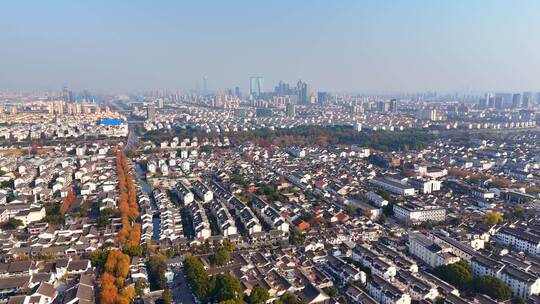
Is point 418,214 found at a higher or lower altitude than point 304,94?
lower

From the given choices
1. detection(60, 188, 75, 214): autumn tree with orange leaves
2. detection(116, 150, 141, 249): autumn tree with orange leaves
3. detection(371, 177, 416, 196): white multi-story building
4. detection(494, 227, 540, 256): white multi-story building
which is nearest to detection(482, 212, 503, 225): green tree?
detection(494, 227, 540, 256): white multi-story building

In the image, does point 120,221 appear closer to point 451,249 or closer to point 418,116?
point 451,249

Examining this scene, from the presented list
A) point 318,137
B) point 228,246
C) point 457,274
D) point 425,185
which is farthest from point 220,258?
point 318,137

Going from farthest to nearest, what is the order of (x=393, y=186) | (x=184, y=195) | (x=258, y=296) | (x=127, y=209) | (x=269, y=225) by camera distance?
(x=393, y=186) → (x=184, y=195) → (x=127, y=209) → (x=269, y=225) → (x=258, y=296)

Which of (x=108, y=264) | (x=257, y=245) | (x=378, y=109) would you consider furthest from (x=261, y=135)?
(x=378, y=109)

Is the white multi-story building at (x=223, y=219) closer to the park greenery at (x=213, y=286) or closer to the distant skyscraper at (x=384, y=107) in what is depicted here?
the park greenery at (x=213, y=286)

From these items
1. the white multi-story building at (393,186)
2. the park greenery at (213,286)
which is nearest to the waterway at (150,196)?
the park greenery at (213,286)

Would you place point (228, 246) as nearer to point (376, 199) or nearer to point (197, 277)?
point (197, 277)
